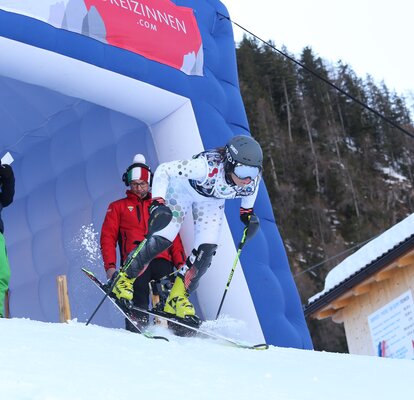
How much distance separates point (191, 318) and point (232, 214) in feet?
4.41

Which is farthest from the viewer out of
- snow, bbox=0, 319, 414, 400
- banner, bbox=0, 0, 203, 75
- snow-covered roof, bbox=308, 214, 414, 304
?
snow-covered roof, bbox=308, 214, 414, 304

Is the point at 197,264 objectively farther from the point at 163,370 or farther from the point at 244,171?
the point at 163,370

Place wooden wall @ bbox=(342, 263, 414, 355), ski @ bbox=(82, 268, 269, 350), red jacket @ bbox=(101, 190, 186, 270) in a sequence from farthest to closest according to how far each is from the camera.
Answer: wooden wall @ bbox=(342, 263, 414, 355), red jacket @ bbox=(101, 190, 186, 270), ski @ bbox=(82, 268, 269, 350)

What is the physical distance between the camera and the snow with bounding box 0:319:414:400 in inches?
102

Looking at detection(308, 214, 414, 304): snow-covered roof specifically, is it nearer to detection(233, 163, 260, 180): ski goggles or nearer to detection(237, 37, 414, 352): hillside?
detection(233, 163, 260, 180): ski goggles

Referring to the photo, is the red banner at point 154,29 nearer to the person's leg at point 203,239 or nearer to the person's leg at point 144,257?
the person's leg at point 203,239

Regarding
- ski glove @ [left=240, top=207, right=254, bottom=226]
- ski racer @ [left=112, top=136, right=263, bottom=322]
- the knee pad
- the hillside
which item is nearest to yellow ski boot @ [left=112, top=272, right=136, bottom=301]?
ski racer @ [left=112, top=136, right=263, bottom=322]

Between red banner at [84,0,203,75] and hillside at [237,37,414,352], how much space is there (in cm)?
2873

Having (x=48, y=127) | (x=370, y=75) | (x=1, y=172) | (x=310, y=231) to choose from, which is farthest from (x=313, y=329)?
(x=370, y=75)

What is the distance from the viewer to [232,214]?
5.88m

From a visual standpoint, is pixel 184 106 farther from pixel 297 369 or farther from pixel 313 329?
pixel 313 329

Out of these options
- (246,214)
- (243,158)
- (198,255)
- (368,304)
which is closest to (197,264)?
(198,255)

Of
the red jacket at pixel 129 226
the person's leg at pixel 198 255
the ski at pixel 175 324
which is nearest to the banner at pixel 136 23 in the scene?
the red jacket at pixel 129 226

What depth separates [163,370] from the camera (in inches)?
123
